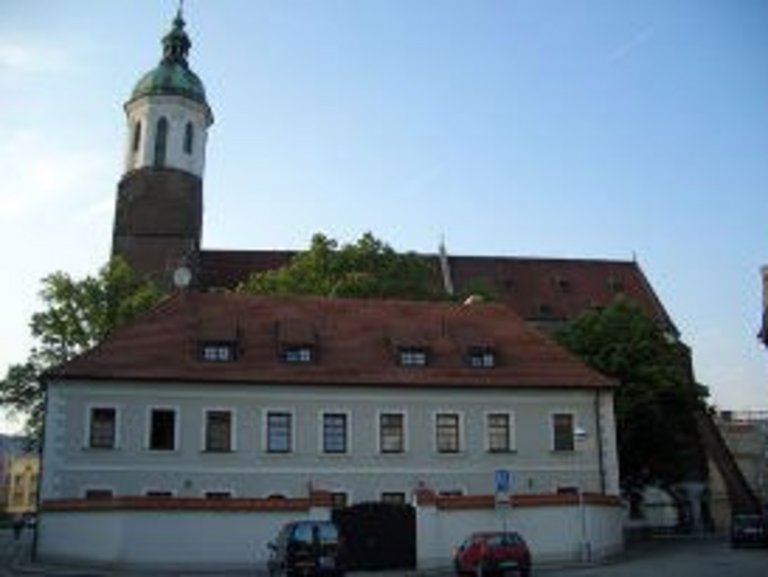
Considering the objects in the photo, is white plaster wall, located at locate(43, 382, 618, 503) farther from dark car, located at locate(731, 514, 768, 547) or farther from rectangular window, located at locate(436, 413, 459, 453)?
dark car, located at locate(731, 514, 768, 547)

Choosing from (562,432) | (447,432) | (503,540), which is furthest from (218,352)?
(503,540)

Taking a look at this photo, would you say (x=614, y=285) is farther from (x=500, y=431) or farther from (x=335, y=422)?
(x=335, y=422)

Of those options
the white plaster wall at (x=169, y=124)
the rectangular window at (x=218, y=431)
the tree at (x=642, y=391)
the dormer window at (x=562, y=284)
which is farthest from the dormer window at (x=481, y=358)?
the dormer window at (x=562, y=284)

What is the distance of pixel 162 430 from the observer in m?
39.2

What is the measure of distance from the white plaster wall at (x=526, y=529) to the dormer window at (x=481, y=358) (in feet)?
28.6

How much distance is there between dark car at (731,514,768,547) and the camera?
39625mm

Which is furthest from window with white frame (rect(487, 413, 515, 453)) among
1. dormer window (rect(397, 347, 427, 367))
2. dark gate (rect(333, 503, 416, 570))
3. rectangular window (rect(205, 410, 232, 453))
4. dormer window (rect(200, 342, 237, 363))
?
dormer window (rect(200, 342, 237, 363))

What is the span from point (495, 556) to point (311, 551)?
5701 mm


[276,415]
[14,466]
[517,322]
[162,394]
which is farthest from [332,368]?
[14,466]

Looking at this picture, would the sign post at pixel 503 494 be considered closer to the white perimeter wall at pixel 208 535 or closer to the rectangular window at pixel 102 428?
the white perimeter wall at pixel 208 535

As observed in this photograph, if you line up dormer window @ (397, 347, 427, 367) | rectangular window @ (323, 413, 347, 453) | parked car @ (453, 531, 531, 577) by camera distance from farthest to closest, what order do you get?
dormer window @ (397, 347, 427, 367) < rectangular window @ (323, 413, 347, 453) < parked car @ (453, 531, 531, 577)

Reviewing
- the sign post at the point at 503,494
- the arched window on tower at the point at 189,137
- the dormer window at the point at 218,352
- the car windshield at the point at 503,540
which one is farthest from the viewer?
the arched window on tower at the point at 189,137

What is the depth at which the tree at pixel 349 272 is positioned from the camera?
54.2 meters

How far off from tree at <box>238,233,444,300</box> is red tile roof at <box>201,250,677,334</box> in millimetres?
19777
